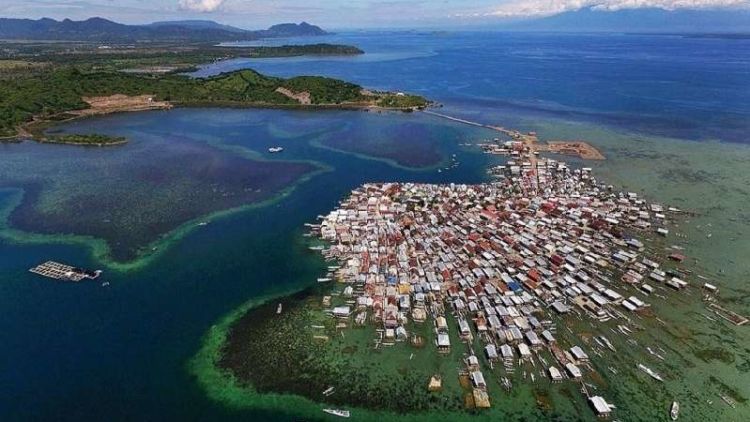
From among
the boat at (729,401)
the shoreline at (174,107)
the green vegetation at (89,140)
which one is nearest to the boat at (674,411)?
the boat at (729,401)

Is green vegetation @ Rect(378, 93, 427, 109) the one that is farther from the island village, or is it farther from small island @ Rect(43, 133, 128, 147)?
small island @ Rect(43, 133, 128, 147)

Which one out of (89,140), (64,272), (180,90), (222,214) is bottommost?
(64,272)

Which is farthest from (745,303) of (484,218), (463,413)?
(463,413)

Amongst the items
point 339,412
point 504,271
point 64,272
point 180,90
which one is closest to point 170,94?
point 180,90

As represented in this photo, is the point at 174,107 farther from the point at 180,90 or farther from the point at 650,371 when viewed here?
the point at 650,371

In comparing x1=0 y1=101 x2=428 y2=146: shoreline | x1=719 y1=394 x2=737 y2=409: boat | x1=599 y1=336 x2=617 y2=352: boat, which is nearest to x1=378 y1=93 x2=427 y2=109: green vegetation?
x1=0 y1=101 x2=428 y2=146: shoreline

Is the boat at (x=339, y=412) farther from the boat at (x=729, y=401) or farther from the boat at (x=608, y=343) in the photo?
the boat at (x=729, y=401)

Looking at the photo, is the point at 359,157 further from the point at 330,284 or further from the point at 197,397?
the point at 197,397
